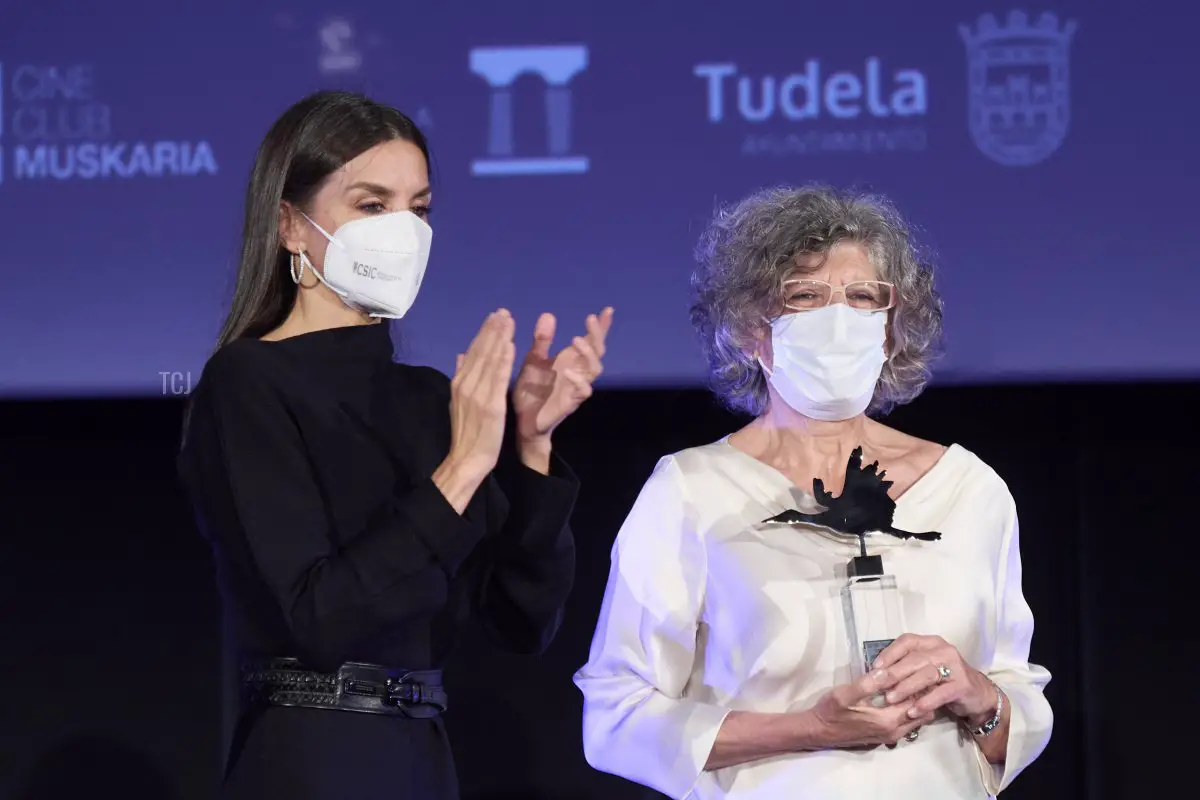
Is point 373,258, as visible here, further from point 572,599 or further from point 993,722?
point 572,599

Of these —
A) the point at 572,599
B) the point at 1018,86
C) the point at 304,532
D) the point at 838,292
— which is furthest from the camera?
the point at 572,599

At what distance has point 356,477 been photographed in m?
1.90

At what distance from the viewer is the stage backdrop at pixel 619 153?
326 cm

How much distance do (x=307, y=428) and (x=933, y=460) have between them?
1.02 meters

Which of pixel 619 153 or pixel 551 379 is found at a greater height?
pixel 619 153

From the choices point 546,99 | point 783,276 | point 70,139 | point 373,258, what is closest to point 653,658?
point 783,276

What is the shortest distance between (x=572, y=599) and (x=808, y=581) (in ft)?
4.84

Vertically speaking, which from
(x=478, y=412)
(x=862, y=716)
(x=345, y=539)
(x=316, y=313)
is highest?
(x=316, y=313)

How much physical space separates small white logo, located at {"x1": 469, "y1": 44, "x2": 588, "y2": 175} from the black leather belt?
5.69ft

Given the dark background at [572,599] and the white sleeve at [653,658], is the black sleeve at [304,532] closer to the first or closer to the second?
the white sleeve at [653,658]

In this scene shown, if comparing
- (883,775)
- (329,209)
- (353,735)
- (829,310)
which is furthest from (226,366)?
(883,775)

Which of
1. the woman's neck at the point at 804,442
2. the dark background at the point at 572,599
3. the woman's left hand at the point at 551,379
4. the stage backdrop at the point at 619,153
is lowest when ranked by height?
the dark background at the point at 572,599

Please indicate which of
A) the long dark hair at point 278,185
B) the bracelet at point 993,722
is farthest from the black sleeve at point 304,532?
the bracelet at point 993,722

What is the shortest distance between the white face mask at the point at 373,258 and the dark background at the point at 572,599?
1430mm
